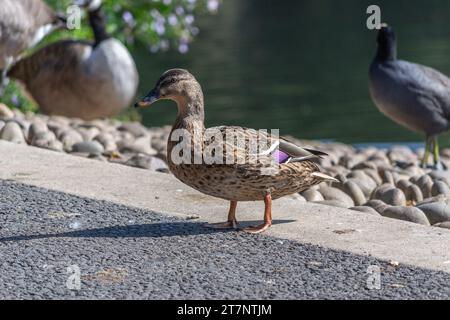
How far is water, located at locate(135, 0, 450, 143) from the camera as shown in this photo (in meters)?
16.4

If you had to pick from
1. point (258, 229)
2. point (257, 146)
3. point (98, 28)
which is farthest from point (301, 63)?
point (258, 229)

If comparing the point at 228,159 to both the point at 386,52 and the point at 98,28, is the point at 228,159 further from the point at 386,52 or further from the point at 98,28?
the point at 98,28

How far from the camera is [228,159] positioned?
5547 millimetres

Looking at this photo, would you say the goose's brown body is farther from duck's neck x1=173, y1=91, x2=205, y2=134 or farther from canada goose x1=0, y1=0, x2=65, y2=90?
duck's neck x1=173, y1=91, x2=205, y2=134

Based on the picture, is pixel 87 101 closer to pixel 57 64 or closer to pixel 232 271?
pixel 57 64

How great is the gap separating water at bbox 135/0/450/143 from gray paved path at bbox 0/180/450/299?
360 inches

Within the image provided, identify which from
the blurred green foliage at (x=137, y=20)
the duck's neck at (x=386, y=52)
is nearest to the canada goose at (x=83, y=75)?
the blurred green foliage at (x=137, y=20)

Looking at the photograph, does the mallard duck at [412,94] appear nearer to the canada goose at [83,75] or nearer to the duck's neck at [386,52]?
the duck's neck at [386,52]

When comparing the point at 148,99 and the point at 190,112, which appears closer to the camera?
the point at 148,99

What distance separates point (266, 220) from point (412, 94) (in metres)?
4.84

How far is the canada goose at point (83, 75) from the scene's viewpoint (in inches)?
476

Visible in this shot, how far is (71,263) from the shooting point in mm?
5176

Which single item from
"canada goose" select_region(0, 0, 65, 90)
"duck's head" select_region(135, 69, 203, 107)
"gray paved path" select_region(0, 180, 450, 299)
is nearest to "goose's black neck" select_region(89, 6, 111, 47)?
"canada goose" select_region(0, 0, 65, 90)
